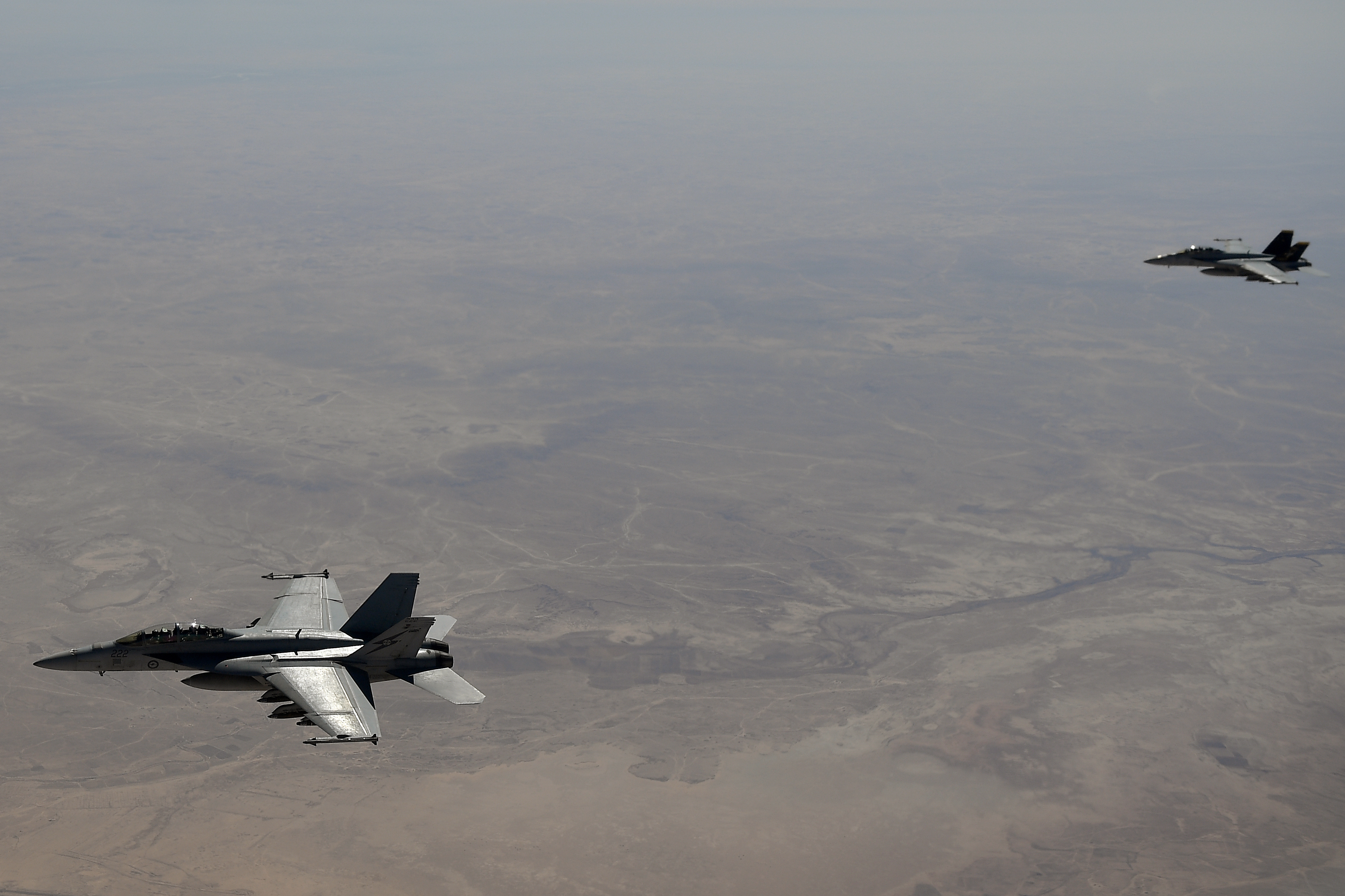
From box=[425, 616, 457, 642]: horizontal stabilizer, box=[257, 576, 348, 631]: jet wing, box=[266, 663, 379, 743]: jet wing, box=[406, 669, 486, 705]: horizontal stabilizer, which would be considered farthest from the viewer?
box=[257, 576, 348, 631]: jet wing

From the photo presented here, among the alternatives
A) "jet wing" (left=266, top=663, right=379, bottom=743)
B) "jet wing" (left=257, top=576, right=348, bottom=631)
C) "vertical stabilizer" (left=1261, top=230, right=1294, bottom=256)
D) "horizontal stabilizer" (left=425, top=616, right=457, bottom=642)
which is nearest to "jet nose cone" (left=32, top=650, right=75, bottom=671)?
"jet wing" (left=257, top=576, right=348, bottom=631)

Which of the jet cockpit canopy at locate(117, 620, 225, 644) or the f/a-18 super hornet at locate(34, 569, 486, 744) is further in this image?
the jet cockpit canopy at locate(117, 620, 225, 644)

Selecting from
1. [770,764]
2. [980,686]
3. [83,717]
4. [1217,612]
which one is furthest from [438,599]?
[1217,612]

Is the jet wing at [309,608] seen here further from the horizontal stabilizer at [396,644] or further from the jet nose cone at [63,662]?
the jet nose cone at [63,662]

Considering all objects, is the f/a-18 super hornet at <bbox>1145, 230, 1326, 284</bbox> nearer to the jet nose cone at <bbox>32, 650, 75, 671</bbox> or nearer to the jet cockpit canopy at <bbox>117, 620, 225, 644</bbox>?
the jet cockpit canopy at <bbox>117, 620, 225, 644</bbox>

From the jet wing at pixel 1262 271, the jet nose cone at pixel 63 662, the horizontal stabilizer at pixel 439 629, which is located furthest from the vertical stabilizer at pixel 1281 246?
the jet nose cone at pixel 63 662

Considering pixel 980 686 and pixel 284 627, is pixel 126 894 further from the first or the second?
pixel 980 686

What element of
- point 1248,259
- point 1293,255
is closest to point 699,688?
point 1248,259
